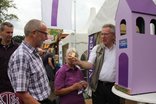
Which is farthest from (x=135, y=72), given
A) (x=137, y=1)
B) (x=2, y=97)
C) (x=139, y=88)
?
(x=2, y=97)

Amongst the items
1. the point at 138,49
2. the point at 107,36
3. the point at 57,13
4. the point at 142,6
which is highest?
the point at 57,13

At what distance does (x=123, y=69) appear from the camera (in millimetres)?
2014

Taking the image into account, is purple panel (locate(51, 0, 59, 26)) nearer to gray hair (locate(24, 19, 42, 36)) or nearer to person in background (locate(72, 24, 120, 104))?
person in background (locate(72, 24, 120, 104))

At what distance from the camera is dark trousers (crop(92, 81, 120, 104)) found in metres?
3.13

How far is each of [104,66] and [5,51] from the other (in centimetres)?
125

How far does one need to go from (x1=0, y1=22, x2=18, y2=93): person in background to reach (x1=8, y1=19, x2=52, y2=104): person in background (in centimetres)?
120

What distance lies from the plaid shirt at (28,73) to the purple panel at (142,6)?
0.83 meters

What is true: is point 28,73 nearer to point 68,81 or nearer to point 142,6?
point 142,6

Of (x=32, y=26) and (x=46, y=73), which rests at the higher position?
(x=32, y=26)

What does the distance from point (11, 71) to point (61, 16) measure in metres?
3.29

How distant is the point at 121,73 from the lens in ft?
6.73

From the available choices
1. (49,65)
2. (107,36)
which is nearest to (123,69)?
(107,36)

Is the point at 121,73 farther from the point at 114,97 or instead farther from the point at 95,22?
the point at 95,22

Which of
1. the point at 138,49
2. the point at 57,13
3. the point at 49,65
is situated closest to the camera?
the point at 138,49
